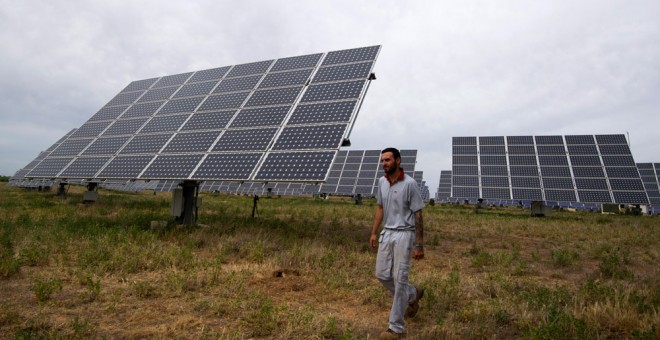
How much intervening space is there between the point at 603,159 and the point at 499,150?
20.9ft

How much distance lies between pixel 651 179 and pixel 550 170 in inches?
959

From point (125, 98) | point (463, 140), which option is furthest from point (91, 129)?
point (463, 140)

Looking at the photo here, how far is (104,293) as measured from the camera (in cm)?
527

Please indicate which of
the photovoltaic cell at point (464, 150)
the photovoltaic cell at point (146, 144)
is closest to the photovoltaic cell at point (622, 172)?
the photovoltaic cell at point (464, 150)

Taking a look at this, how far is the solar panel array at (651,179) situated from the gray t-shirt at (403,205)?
42.2 metres

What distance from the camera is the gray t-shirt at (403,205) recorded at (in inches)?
174

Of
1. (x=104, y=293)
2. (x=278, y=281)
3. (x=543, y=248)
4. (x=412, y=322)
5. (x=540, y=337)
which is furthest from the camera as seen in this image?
(x=543, y=248)

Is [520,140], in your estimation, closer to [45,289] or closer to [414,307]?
[414,307]

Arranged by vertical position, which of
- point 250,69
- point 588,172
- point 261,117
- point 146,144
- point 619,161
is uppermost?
point 619,161

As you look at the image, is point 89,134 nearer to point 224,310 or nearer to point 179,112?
point 179,112

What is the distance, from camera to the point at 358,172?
36312 mm

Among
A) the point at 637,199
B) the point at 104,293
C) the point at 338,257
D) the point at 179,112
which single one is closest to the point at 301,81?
the point at 179,112

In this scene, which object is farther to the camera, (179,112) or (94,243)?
(179,112)

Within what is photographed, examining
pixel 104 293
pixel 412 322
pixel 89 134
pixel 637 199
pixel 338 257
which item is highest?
pixel 637 199
